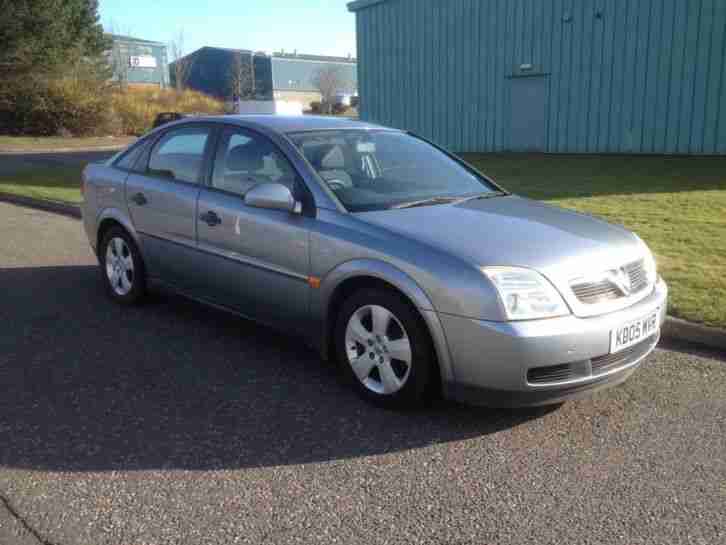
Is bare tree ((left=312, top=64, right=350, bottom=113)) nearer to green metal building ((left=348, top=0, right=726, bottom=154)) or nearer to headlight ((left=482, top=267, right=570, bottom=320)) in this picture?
green metal building ((left=348, top=0, right=726, bottom=154))

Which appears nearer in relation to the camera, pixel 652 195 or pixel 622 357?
pixel 622 357

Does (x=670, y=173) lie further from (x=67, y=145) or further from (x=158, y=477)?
(x=67, y=145)

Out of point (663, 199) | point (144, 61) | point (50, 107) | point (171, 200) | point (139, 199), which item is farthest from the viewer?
point (144, 61)

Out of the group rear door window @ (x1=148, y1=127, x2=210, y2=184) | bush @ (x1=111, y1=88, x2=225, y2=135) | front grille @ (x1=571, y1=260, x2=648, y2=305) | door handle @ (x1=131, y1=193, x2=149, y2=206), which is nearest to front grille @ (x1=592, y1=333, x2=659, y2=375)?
front grille @ (x1=571, y1=260, x2=648, y2=305)

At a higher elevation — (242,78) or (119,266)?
(242,78)

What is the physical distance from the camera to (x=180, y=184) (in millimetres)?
5242

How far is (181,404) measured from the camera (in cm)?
396

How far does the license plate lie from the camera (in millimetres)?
3539

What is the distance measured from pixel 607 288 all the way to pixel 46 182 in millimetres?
14446

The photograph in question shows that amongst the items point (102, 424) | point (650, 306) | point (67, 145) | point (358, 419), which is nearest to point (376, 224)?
point (358, 419)

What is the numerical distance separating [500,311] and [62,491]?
2.10 m

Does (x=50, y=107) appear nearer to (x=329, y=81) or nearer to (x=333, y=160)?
(x=333, y=160)

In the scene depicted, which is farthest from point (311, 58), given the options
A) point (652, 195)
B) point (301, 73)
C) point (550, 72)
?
point (652, 195)

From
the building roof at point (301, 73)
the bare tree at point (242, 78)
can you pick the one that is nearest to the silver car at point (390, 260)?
the bare tree at point (242, 78)
